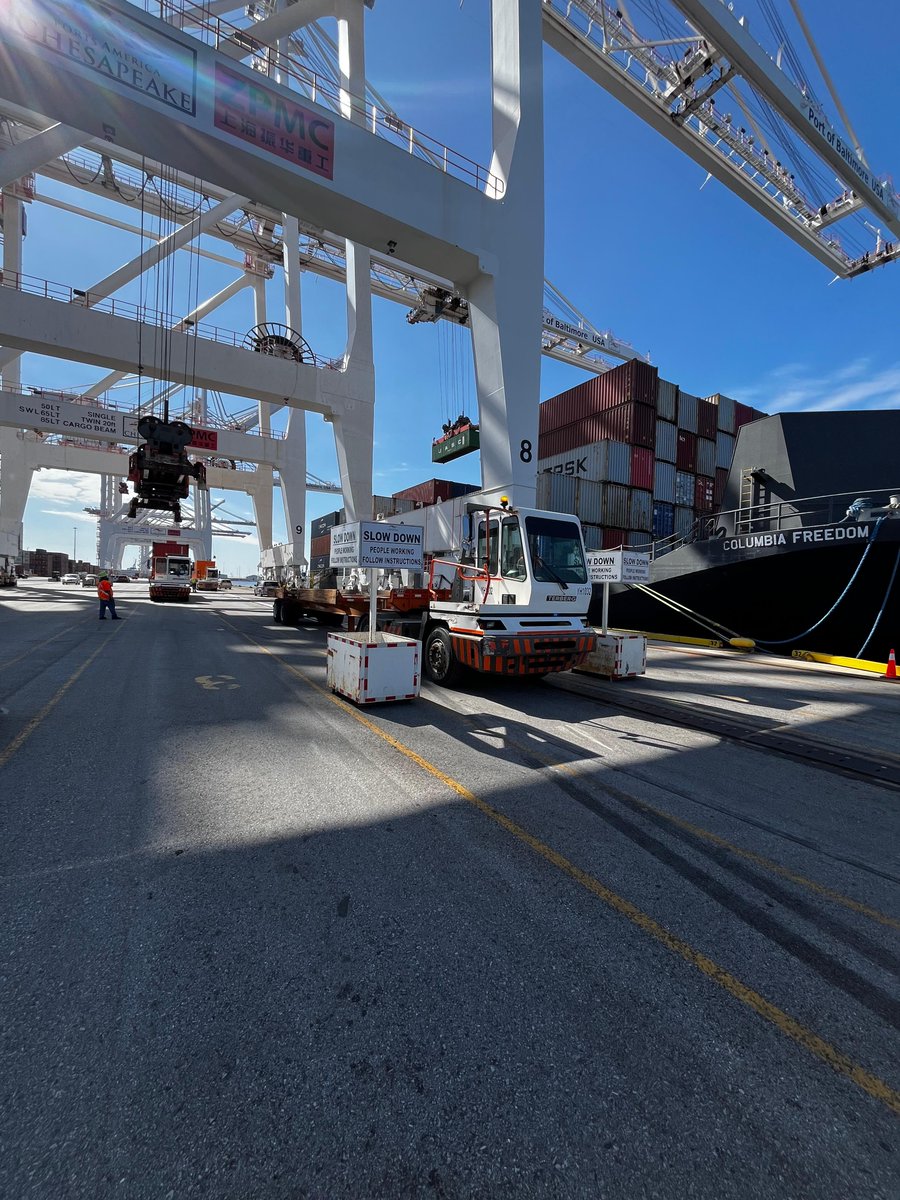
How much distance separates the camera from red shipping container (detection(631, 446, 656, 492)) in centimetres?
2098

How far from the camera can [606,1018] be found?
6.65ft

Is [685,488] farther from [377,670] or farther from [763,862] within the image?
[763,862]

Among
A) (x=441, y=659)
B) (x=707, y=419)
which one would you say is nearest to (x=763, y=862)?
(x=441, y=659)

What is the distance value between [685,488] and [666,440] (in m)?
2.39

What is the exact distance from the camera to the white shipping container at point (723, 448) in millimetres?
24422

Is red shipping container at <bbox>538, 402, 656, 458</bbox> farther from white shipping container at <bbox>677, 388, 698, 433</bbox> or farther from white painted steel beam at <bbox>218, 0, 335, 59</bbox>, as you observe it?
white painted steel beam at <bbox>218, 0, 335, 59</bbox>

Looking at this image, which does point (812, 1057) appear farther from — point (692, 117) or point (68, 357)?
point (692, 117)

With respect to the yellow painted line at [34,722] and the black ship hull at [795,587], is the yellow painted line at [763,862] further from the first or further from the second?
the black ship hull at [795,587]

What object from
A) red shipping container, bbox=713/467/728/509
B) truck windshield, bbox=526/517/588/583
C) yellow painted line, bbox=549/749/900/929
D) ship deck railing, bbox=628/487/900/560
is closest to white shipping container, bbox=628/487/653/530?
red shipping container, bbox=713/467/728/509

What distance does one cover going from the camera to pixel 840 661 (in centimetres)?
1133

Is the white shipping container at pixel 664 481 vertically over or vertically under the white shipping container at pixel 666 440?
under

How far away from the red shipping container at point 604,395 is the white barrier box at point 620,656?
15.4 m

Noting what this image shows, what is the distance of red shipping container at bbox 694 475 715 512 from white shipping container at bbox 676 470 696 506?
11.5 inches

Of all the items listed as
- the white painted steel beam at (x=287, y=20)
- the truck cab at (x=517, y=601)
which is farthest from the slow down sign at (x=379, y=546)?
the white painted steel beam at (x=287, y=20)
